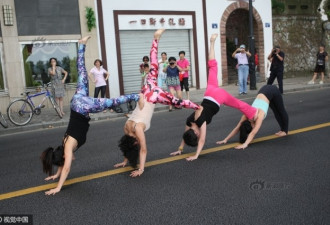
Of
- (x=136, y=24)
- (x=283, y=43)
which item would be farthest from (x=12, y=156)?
(x=283, y=43)

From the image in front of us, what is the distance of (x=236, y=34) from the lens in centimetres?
2202

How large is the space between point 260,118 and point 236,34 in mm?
16578

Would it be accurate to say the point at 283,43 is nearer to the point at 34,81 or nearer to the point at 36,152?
the point at 34,81

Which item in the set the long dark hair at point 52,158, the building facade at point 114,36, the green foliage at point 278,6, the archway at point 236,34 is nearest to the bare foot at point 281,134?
the long dark hair at point 52,158

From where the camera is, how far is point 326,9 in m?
20.6

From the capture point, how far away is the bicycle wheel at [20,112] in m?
10.4

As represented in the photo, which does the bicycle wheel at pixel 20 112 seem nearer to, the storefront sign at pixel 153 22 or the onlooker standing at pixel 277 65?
the storefront sign at pixel 153 22

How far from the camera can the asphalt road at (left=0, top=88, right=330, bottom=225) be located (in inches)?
149

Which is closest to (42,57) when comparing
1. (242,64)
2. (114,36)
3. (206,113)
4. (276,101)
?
(114,36)

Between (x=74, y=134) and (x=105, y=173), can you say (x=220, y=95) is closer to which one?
(x=105, y=173)

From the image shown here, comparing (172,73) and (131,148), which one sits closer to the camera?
(131,148)

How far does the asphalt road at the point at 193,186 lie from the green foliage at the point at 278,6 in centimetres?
1533

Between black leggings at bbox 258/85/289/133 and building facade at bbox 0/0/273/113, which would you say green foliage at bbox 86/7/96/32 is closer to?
building facade at bbox 0/0/273/113

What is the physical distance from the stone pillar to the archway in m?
9.47
